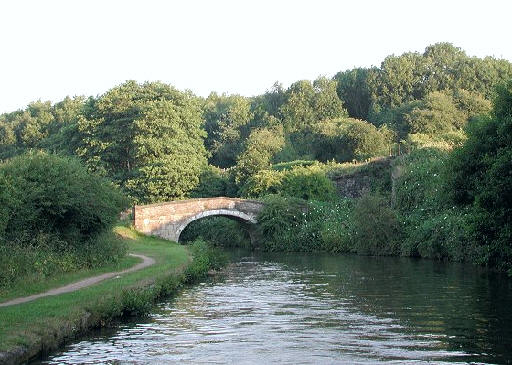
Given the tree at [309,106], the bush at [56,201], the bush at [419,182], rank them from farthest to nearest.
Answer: the tree at [309,106], the bush at [419,182], the bush at [56,201]

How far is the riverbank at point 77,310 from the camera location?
15.9m

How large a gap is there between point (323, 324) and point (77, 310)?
646 centimetres

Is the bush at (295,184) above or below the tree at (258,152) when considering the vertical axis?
below

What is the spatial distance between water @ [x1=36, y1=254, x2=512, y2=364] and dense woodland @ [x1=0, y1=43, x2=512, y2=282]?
5.12 meters

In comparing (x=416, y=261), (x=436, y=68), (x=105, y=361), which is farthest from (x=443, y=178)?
(x=436, y=68)

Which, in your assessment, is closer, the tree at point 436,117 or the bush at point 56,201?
the bush at point 56,201

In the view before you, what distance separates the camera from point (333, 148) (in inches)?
3123

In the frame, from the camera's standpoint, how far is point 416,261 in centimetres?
4191

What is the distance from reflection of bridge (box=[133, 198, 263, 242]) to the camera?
5528 cm

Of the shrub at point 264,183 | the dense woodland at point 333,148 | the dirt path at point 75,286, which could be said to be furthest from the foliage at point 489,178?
the shrub at point 264,183

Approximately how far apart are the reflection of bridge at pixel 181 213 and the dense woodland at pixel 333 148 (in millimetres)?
1763

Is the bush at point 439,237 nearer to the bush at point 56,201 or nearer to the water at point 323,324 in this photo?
the water at point 323,324

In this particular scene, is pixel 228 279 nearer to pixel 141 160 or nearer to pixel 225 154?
pixel 141 160

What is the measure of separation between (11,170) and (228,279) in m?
10.8
